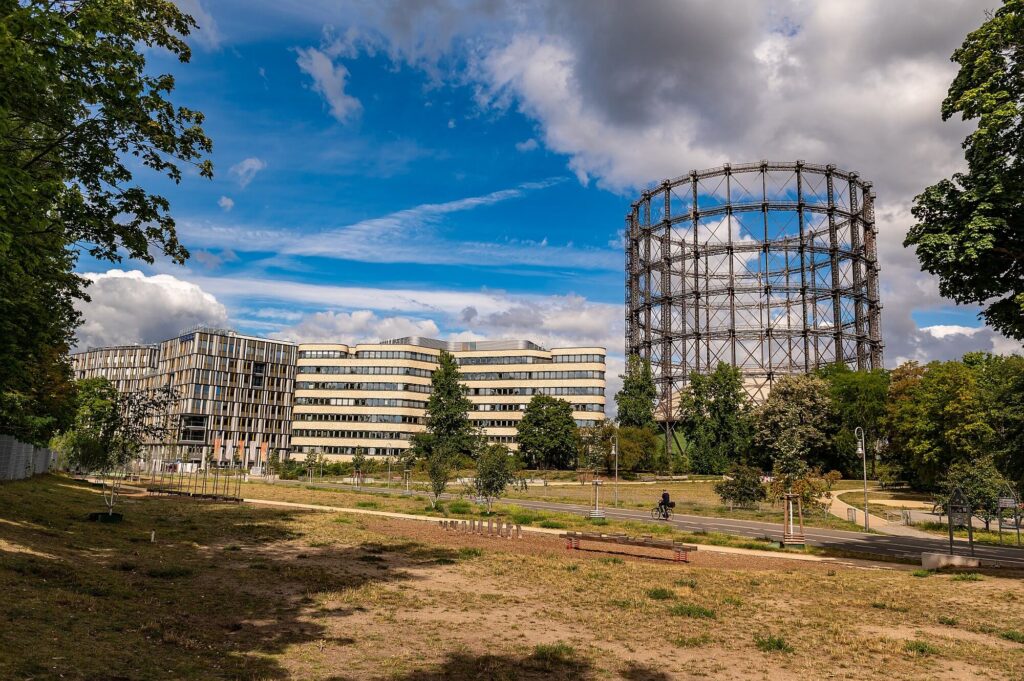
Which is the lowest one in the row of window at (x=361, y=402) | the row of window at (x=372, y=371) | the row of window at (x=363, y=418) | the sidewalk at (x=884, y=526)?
the sidewalk at (x=884, y=526)

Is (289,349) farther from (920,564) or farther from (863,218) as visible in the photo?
(920,564)

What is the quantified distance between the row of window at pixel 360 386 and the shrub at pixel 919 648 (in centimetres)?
12662

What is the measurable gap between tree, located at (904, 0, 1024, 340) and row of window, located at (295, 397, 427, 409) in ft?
384

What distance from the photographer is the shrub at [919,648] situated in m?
14.2

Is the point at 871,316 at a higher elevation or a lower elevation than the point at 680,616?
higher

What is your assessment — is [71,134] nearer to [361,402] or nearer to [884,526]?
[884,526]

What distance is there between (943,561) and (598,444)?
5698cm

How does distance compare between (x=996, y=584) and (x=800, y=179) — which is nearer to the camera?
(x=996, y=584)

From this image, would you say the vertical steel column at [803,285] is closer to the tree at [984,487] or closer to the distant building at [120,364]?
the tree at [984,487]

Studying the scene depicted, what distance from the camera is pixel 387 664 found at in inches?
483

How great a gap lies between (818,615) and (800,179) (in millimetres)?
109331

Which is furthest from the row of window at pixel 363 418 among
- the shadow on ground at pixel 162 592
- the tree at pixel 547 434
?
the shadow on ground at pixel 162 592

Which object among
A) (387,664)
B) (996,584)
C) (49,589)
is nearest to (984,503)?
(996,584)

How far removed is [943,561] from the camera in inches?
1023
